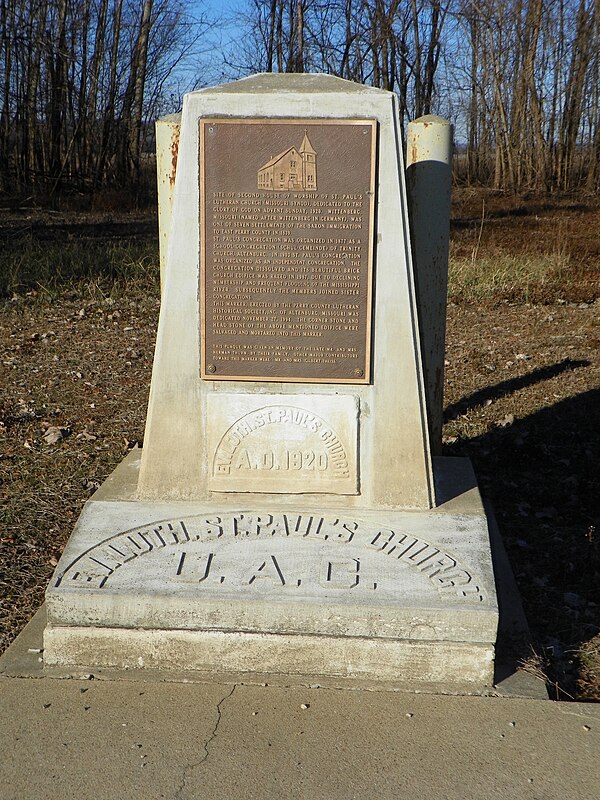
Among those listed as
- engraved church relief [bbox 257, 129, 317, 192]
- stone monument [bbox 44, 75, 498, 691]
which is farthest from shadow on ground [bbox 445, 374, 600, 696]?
engraved church relief [bbox 257, 129, 317, 192]

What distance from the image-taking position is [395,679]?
323cm

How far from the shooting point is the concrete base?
319 centimetres

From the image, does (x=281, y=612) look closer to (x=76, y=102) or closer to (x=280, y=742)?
(x=280, y=742)

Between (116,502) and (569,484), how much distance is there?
2913 millimetres

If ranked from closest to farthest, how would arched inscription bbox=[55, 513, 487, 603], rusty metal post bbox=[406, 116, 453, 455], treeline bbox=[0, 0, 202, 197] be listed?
arched inscription bbox=[55, 513, 487, 603] → rusty metal post bbox=[406, 116, 453, 455] → treeline bbox=[0, 0, 202, 197]

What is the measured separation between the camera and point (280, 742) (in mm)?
2881

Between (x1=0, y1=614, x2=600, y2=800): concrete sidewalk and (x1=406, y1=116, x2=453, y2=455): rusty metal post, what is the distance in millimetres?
2185

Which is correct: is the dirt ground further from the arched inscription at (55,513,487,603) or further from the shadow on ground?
the arched inscription at (55,513,487,603)

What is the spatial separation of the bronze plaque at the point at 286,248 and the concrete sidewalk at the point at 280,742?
1418 millimetres

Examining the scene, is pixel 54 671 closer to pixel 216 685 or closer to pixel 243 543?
pixel 216 685

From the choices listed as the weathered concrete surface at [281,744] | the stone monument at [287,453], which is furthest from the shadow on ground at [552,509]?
the stone monument at [287,453]

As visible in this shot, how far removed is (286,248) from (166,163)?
0.92m

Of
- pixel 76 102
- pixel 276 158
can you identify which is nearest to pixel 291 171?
pixel 276 158

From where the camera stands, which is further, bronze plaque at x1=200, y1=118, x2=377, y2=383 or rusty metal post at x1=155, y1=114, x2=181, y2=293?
rusty metal post at x1=155, y1=114, x2=181, y2=293
